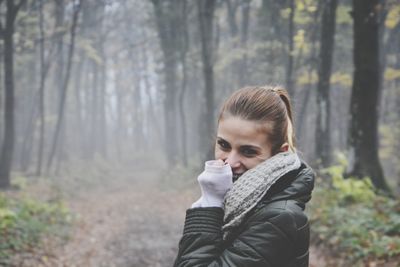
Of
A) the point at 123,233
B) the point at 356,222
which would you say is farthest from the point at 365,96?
the point at 123,233

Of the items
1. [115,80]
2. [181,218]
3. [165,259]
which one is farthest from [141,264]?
[115,80]

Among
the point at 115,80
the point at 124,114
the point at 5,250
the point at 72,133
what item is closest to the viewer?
the point at 5,250

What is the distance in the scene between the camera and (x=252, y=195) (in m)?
1.86

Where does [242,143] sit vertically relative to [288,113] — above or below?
below

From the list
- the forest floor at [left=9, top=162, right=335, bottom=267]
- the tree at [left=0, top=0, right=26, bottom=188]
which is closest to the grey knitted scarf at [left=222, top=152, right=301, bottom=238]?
the forest floor at [left=9, top=162, right=335, bottom=267]

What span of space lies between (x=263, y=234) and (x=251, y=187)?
0.22 m

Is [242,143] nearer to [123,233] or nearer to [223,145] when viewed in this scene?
[223,145]

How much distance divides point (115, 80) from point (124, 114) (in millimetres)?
15494

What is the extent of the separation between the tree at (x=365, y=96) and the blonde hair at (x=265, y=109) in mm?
7680

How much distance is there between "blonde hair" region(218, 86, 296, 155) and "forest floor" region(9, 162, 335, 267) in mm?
5264

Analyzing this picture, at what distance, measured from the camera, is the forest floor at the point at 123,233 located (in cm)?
779

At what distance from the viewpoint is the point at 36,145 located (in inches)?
1361

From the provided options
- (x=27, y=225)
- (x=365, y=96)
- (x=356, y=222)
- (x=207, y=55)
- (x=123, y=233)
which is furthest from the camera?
(x=207, y=55)

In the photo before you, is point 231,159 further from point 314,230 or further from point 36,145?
point 36,145
